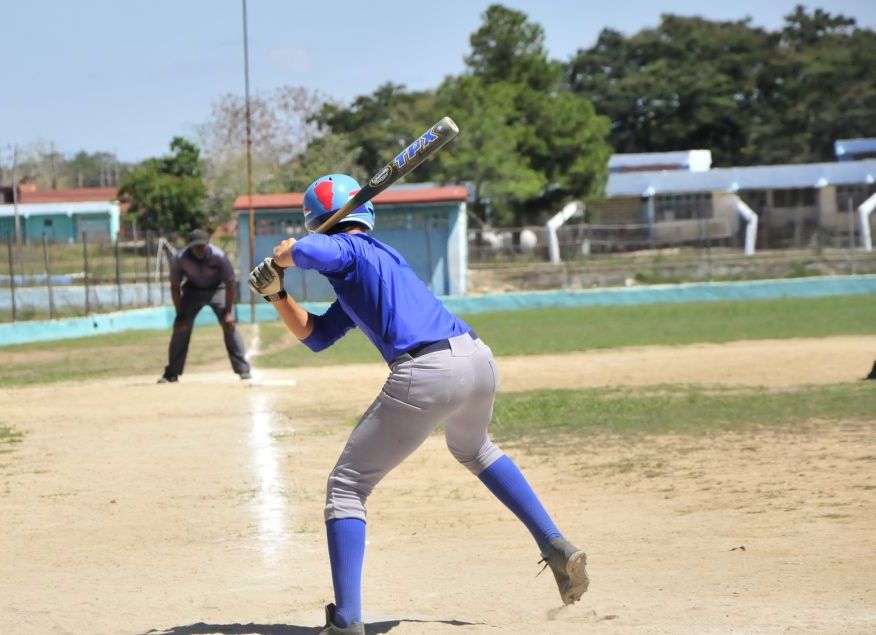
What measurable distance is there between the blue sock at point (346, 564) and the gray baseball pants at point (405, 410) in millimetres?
55

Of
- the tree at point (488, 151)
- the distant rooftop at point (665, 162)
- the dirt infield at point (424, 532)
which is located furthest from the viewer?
the distant rooftop at point (665, 162)

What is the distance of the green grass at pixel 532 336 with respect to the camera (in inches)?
874

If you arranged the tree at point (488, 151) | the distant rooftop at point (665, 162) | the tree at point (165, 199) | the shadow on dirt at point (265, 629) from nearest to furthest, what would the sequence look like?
1. the shadow on dirt at point (265, 629)
2. the tree at point (488, 151)
3. the tree at point (165, 199)
4. the distant rooftop at point (665, 162)

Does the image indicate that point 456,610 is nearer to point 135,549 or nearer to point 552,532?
point 552,532

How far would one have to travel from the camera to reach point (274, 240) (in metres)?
43.9

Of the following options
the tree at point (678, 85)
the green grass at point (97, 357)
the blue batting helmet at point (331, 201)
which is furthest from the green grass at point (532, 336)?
the tree at point (678, 85)

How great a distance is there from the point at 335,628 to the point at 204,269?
490 inches

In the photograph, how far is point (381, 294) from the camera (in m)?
5.61

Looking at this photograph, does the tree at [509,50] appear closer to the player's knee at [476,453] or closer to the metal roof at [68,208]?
the metal roof at [68,208]

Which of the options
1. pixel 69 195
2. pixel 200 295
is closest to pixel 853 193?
pixel 69 195

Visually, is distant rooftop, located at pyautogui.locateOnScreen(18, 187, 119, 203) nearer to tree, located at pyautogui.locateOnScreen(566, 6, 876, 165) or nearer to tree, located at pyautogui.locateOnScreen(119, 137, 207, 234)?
tree, located at pyautogui.locateOnScreen(119, 137, 207, 234)

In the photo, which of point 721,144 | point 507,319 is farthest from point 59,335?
point 721,144

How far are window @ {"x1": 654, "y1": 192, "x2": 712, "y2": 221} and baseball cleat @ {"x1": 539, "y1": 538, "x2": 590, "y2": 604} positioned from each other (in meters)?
A: 61.8

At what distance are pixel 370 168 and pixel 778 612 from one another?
65.3 m
